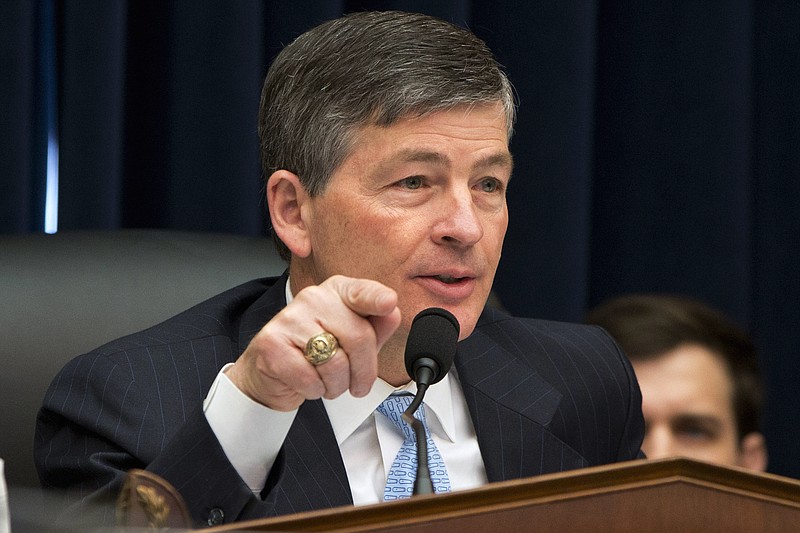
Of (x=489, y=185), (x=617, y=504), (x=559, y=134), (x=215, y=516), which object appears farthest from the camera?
(x=559, y=134)

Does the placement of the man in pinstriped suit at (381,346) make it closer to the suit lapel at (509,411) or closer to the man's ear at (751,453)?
the suit lapel at (509,411)

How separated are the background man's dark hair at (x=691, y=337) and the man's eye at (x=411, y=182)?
2.91ft

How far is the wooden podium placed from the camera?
79 cm

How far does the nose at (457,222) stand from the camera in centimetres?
142

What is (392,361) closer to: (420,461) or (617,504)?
(420,461)

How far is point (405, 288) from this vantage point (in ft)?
4.68

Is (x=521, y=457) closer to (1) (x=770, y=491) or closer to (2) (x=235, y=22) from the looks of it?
(1) (x=770, y=491)

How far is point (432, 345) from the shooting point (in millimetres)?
1168

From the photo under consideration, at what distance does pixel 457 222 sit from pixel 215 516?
0.48 m

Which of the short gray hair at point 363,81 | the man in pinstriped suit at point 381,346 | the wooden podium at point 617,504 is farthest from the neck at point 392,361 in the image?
the wooden podium at point 617,504

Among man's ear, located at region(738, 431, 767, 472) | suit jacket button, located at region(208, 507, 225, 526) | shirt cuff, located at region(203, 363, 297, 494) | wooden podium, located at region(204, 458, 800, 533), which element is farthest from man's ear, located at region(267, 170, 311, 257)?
man's ear, located at region(738, 431, 767, 472)

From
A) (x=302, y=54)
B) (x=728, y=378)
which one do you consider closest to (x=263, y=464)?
(x=302, y=54)

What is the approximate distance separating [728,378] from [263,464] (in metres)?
1.24

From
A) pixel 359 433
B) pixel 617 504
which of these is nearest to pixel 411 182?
pixel 359 433
